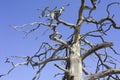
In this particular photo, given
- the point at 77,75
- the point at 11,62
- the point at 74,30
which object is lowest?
the point at 77,75

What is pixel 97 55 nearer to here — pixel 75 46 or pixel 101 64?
pixel 101 64

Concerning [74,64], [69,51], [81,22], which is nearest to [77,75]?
[74,64]

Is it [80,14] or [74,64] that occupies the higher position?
[80,14]

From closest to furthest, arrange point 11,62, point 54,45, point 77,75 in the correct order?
1. point 77,75
2. point 11,62
3. point 54,45

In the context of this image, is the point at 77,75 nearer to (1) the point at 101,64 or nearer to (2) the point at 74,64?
(2) the point at 74,64

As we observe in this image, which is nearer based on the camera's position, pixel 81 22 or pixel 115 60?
pixel 81 22

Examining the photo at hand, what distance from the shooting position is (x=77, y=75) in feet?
31.1

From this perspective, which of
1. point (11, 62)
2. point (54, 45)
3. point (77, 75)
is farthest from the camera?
point (54, 45)

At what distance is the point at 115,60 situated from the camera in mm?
11164

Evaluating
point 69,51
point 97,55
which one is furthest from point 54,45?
point 97,55

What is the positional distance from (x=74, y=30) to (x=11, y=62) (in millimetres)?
2284

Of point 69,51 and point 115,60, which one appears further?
point 115,60

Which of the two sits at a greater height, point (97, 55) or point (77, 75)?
point (97, 55)

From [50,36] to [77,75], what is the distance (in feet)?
4.93
